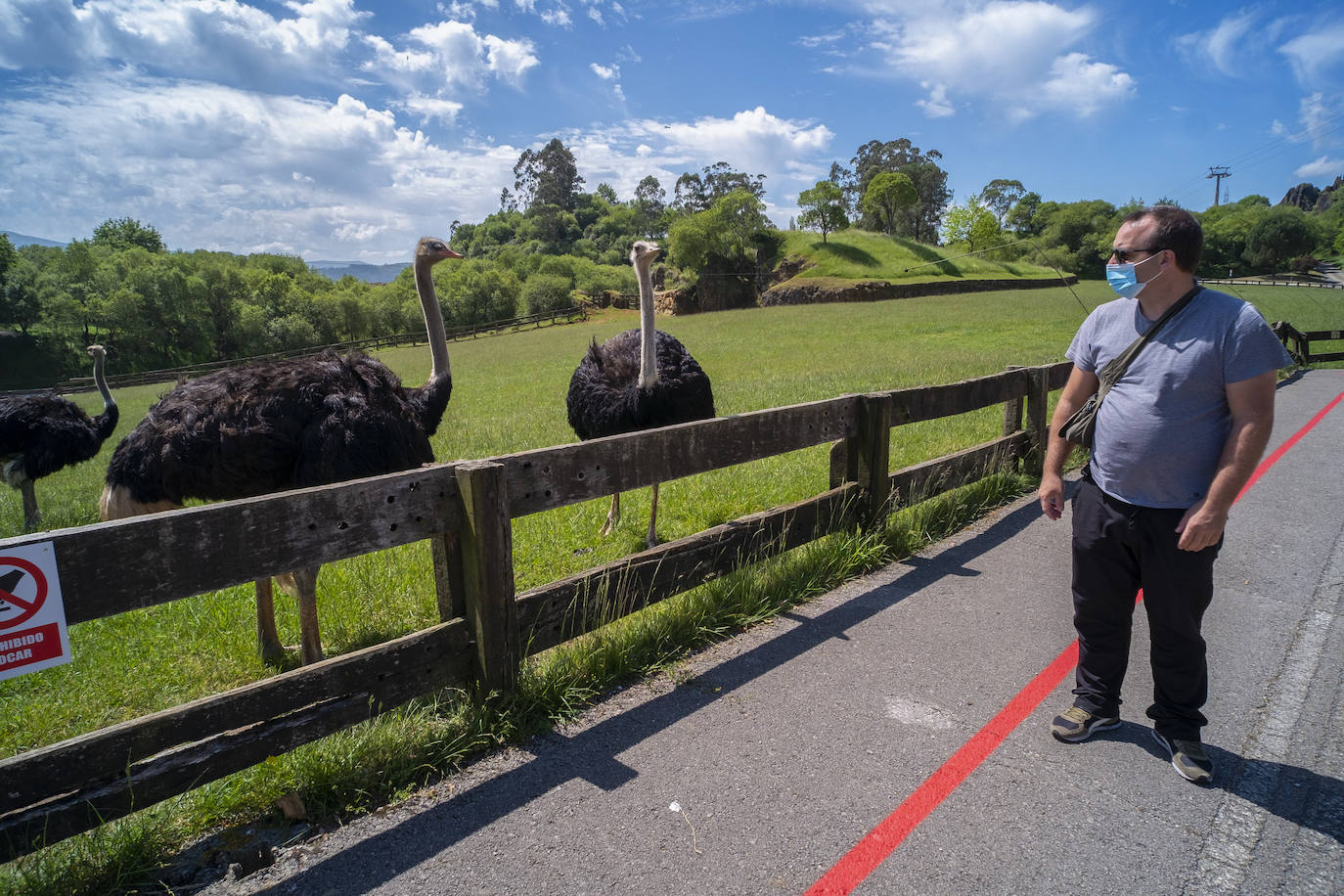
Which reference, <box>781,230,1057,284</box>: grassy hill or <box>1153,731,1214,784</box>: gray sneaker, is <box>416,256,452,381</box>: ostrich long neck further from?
<box>781,230,1057,284</box>: grassy hill

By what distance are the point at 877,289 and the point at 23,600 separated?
2078 inches

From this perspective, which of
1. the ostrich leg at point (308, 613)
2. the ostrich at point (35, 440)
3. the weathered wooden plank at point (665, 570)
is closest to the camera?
the weathered wooden plank at point (665, 570)

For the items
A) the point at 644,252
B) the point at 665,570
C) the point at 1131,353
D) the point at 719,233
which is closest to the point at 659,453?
the point at 665,570

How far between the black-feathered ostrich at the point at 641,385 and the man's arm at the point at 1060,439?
317 cm

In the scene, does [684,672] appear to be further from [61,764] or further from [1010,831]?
[61,764]

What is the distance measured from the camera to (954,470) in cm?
615

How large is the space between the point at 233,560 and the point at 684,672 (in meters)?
2.09

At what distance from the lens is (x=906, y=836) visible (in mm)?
2574

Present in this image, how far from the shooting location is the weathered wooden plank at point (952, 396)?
5488mm

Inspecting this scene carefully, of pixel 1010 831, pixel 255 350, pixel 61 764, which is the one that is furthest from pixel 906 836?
pixel 255 350

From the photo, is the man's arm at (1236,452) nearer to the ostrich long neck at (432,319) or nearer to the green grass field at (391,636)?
the green grass field at (391,636)

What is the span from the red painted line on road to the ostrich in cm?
988

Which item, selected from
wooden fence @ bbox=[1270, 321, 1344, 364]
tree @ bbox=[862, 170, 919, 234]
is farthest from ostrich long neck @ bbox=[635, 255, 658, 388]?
tree @ bbox=[862, 170, 919, 234]

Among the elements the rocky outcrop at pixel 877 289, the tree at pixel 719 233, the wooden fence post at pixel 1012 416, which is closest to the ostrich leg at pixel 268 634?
the wooden fence post at pixel 1012 416
